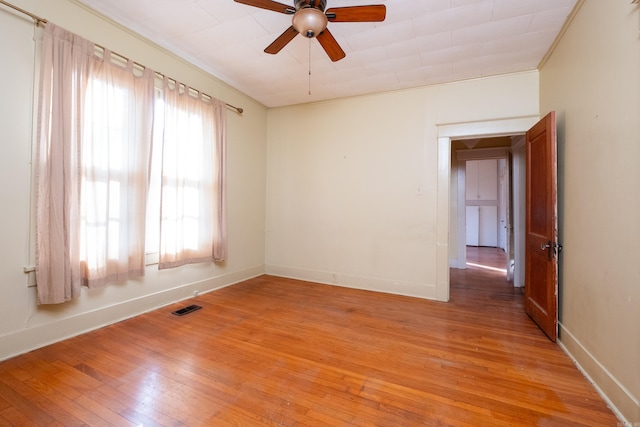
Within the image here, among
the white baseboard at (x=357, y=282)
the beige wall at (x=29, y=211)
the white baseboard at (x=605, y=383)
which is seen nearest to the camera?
the white baseboard at (x=605, y=383)

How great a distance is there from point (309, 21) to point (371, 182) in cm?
253

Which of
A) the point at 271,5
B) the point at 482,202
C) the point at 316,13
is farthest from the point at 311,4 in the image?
the point at 482,202

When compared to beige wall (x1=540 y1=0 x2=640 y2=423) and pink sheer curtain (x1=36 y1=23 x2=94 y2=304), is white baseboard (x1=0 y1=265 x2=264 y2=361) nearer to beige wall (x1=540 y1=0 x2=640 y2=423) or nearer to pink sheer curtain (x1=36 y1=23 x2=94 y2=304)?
pink sheer curtain (x1=36 y1=23 x2=94 y2=304)

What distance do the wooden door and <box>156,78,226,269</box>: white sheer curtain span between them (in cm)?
384

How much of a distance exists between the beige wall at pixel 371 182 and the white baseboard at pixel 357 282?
0.6 inches

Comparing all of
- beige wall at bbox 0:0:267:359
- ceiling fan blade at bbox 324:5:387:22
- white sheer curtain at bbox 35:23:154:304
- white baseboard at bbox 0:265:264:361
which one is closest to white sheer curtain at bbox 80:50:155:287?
white sheer curtain at bbox 35:23:154:304

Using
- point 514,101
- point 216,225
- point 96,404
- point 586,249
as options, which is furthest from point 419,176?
point 96,404

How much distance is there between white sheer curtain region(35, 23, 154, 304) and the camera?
218 centimetres

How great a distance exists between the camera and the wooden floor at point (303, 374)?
154 centimetres

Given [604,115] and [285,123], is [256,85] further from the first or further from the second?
[604,115]

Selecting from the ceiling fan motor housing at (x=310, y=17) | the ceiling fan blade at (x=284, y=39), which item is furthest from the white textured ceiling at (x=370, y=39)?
the ceiling fan motor housing at (x=310, y=17)

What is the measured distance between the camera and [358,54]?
308 centimetres

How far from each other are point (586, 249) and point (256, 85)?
14.0 ft

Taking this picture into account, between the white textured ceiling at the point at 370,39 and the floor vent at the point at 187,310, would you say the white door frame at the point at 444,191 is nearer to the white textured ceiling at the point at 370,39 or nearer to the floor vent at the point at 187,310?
the white textured ceiling at the point at 370,39
